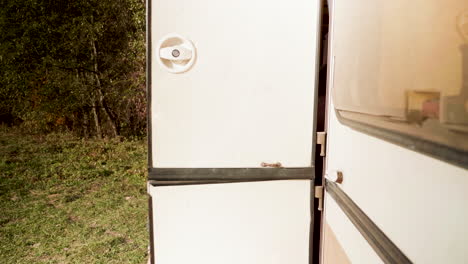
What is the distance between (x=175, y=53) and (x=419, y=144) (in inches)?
49.7

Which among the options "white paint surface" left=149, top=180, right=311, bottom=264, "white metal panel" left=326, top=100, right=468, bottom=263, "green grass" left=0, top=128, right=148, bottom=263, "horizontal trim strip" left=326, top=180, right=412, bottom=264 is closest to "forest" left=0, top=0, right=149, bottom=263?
"green grass" left=0, top=128, right=148, bottom=263

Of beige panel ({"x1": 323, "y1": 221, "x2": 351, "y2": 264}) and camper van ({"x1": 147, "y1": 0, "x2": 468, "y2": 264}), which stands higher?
camper van ({"x1": 147, "y1": 0, "x2": 468, "y2": 264})

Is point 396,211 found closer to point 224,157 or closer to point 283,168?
point 283,168

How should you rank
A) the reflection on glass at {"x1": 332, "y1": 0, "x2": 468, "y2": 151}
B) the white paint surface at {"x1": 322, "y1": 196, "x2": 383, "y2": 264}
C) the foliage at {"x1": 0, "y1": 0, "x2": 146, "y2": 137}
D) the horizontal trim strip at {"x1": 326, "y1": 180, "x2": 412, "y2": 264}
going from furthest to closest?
the foliage at {"x1": 0, "y1": 0, "x2": 146, "y2": 137}, the white paint surface at {"x1": 322, "y1": 196, "x2": 383, "y2": 264}, the horizontal trim strip at {"x1": 326, "y1": 180, "x2": 412, "y2": 264}, the reflection on glass at {"x1": 332, "y1": 0, "x2": 468, "y2": 151}

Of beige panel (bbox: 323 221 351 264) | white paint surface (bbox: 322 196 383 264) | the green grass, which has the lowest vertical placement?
the green grass

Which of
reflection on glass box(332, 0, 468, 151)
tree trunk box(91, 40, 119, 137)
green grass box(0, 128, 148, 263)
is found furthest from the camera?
tree trunk box(91, 40, 119, 137)

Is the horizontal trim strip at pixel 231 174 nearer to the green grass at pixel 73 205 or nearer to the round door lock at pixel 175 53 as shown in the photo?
the round door lock at pixel 175 53

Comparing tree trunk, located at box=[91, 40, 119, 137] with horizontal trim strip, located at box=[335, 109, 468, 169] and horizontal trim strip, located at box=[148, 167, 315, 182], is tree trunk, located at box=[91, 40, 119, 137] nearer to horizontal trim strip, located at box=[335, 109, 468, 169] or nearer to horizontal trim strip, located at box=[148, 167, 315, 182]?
horizontal trim strip, located at box=[148, 167, 315, 182]

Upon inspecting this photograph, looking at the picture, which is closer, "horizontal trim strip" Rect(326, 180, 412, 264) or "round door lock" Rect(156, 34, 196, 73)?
"horizontal trim strip" Rect(326, 180, 412, 264)

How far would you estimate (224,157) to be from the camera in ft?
6.32

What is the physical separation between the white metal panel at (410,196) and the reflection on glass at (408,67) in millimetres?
87

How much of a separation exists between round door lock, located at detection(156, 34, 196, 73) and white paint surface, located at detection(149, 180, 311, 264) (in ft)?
2.17

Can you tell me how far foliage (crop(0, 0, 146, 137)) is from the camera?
913 centimetres

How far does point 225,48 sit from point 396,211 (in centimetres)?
114
